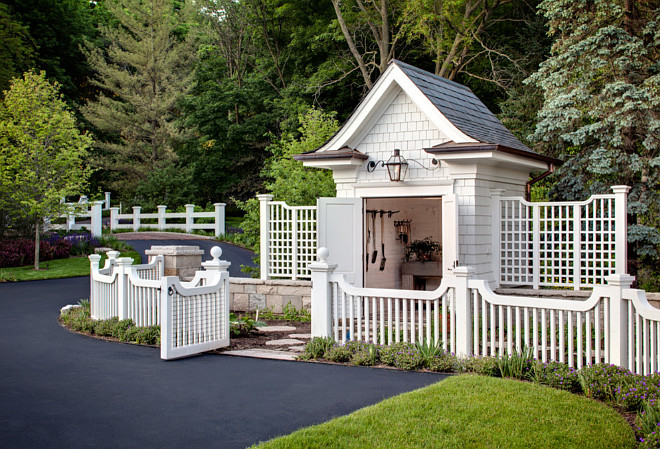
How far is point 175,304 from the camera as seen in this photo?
8469 millimetres

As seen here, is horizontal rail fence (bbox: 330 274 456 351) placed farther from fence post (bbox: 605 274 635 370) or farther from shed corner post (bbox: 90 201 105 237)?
shed corner post (bbox: 90 201 105 237)

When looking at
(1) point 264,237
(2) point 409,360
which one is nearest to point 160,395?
(2) point 409,360

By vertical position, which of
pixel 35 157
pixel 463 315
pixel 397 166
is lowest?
pixel 463 315

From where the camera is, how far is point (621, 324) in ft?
21.6

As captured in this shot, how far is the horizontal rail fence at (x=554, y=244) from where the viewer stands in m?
10.9

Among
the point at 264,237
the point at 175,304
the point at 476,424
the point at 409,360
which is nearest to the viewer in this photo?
the point at 476,424

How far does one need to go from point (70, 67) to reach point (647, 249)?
109ft

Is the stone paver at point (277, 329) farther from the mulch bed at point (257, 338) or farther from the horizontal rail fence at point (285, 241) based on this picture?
the horizontal rail fence at point (285, 241)

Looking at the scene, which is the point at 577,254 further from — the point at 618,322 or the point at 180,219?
the point at 180,219

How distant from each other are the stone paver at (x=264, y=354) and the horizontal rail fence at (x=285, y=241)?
12.4 feet

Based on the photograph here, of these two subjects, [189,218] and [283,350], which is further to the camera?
[189,218]

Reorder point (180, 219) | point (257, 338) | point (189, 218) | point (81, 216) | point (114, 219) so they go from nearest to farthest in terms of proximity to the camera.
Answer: point (257, 338), point (81, 216), point (189, 218), point (114, 219), point (180, 219)

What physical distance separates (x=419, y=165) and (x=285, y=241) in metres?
3.21

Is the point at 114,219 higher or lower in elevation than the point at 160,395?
higher
